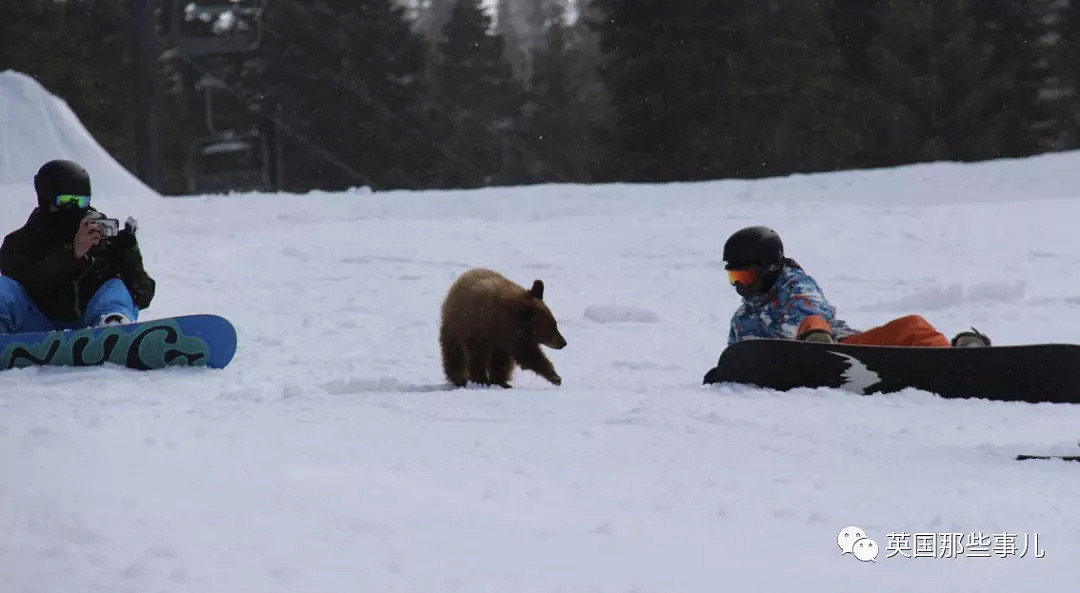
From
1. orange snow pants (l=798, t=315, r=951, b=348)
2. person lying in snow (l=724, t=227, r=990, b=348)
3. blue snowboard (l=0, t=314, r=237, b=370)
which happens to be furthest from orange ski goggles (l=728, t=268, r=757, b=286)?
blue snowboard (l=0, t=314, r=237, b=370)

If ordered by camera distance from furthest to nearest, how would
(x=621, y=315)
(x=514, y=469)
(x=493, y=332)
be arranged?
(x=621, y=315) → (x=493, y=332) → (x=514, y=469)

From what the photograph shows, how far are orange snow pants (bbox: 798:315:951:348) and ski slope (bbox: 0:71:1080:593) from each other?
0.51 meters

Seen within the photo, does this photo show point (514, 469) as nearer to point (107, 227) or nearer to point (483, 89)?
point (107, 227)

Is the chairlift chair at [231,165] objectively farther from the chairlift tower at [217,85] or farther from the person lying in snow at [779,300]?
the person lying in snow at [779,300]

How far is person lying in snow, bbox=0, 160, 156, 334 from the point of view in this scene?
20.8 feet

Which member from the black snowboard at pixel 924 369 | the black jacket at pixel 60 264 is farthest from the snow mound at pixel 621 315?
the black jacket at pixel 60 264

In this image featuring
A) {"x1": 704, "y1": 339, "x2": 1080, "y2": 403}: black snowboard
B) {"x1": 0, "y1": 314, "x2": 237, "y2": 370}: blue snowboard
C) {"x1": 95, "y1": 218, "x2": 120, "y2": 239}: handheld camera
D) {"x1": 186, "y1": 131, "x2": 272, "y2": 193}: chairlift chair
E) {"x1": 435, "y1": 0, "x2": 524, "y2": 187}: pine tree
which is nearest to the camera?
{"x1": 704, "y1": 339, "x2": 1080, "y2": 403}: black snowboard

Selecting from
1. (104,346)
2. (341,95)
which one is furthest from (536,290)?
(341,95)

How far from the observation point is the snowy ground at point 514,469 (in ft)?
9.39

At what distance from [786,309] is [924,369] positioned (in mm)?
894

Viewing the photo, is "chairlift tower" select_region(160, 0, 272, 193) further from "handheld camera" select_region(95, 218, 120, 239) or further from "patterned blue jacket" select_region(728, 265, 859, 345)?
"patterned blue jacket" select_region(728, 265, 859, 345)

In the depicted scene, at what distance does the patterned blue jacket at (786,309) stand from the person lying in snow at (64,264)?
3141 mm

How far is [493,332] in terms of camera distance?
20.1 ft

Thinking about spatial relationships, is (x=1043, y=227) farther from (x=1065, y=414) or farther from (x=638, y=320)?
(x=1065, y=414)
